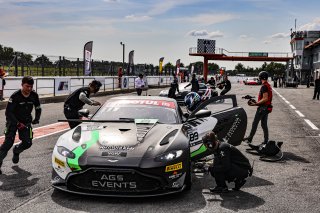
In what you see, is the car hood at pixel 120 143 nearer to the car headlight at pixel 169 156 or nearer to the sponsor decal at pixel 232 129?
the car headlight at pixel 169 156

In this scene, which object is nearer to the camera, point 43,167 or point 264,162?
point 43,167

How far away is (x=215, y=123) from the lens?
6.88 m

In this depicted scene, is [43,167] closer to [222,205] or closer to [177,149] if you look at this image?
[177,149]

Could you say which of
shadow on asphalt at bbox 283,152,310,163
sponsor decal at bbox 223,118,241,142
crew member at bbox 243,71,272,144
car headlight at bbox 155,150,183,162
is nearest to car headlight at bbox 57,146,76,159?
car headlight at bbox 155,150,183,162

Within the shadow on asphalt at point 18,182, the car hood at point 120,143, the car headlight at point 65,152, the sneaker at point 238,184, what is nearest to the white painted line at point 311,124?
the sneaker at point 238,184

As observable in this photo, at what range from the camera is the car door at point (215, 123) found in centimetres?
648

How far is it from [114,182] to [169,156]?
2.45 ft

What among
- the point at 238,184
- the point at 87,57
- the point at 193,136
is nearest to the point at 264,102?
the point at 193,136

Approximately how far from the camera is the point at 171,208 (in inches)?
188

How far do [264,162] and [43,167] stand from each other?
156 inches

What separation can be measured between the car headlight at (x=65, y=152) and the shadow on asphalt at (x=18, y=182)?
694 millimetres

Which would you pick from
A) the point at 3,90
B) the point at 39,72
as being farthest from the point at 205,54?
the point at 3,90

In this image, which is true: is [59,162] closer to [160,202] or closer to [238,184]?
[160,202]

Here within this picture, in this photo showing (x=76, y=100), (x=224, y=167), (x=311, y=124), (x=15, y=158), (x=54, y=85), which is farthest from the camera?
(x=54, y=85)
